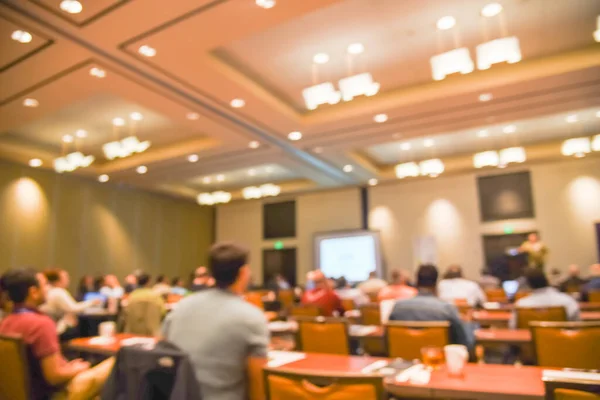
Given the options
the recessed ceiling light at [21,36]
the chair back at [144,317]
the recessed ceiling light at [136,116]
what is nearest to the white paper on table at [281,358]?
the chair back at [144,317]

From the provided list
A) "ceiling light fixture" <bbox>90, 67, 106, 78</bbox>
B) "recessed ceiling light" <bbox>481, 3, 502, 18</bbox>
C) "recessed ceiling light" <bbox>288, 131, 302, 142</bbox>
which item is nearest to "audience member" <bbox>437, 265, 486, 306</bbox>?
"recessed ceiling light" <bbox>481, 3, 502, 18</bbox>

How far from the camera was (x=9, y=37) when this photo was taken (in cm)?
464

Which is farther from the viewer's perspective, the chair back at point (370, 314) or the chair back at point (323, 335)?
the chair back at point (370, 314)

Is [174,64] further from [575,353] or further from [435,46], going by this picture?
[575,353]

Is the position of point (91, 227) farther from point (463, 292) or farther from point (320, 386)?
point (320, 386)

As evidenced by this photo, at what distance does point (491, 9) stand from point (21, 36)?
→ 4.86 meters

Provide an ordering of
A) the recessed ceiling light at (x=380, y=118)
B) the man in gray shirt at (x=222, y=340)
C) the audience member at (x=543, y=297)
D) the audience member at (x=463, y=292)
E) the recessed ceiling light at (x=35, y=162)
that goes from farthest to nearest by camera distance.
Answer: the recessed ceiling light at (x=35, y=162)
the recessed ceiling light at (x=380, y=118)
the audience member at (x=463, y=292)
the audience member at (x=543, y=297)
the man in gray shirt at (x=222, y=340)

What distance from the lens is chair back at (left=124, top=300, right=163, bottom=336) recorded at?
448 cm

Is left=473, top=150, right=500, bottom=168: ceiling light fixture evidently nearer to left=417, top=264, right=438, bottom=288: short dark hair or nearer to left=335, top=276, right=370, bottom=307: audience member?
left=335, top=276, right=370, bottom=307: audience member

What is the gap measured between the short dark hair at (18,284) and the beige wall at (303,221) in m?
10.3

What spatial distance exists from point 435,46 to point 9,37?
477 centimetres

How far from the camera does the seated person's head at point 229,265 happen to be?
6.79 ft

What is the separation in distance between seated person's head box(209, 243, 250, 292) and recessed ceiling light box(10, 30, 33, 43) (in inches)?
153

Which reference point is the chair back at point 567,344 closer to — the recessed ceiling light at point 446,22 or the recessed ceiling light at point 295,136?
the recessed ceiling light at point 446,22
